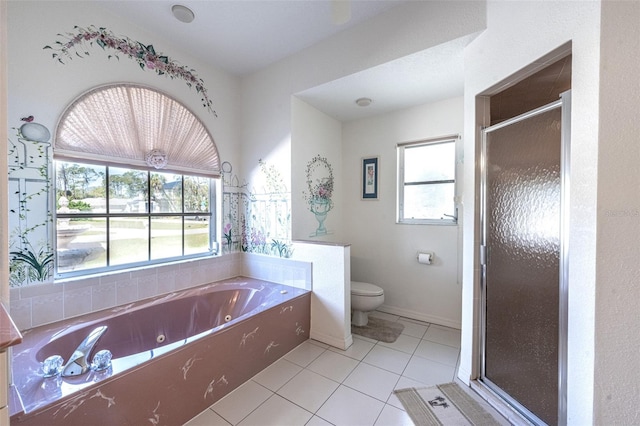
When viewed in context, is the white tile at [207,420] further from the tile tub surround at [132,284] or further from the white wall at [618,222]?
the white wall at [618,222]

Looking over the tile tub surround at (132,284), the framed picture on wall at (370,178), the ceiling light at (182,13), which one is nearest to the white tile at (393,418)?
the tile tub surround at (132,284)

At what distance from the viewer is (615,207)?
963 millimetres

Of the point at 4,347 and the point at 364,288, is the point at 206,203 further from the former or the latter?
the point at 4,347

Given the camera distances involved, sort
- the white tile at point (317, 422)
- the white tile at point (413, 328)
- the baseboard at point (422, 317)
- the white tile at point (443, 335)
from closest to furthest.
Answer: the white tile at point (317, 422) < the white tile at point (443, 335) < the white tile at point (413, 328) < the baseboard at point (422, 317)

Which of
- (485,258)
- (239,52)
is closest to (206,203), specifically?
(239,52)

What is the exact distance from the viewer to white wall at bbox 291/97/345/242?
2.50 m

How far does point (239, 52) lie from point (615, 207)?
2828 millimetres

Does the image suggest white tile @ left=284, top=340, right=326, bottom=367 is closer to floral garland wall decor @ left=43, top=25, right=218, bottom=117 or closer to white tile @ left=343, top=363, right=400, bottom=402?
white tile @ left=343, top=363, right=400, bottom=402

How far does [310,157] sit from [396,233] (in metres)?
1.32

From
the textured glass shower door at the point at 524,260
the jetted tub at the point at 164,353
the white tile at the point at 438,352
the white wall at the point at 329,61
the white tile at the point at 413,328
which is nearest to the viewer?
the jetted tub at the point at 164,353

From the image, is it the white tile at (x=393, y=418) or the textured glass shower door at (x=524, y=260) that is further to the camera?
the white tile at (x=393, y=418)

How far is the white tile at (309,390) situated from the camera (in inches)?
61.5

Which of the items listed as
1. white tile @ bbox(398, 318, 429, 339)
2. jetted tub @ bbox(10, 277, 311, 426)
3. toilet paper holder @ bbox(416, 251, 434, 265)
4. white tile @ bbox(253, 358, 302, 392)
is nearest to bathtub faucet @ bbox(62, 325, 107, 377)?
jetted tub @ bbox(10, 277, 311, 426)

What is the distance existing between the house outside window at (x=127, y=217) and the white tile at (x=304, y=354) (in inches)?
52.2
